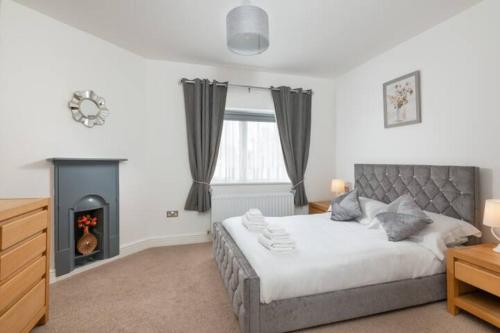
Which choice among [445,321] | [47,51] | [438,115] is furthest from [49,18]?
[445,321]

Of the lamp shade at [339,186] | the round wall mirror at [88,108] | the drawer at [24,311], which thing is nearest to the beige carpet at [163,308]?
the drawer at [24,311]

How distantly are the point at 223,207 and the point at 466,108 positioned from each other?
324cm

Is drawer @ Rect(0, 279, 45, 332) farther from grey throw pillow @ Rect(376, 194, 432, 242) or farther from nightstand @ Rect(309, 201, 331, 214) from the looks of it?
nightstand @ Rect(309, 201, 331, 214)

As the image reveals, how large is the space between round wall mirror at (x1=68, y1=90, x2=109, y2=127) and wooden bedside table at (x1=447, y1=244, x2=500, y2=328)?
4013mm

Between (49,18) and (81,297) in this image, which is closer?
(81,297)

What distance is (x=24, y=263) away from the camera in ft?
5.55

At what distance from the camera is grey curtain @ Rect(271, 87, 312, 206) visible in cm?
422

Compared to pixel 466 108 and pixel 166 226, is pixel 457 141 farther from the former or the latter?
pixel 166 226

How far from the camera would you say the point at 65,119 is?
2.84 metres

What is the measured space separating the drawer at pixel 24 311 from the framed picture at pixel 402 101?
4094mm

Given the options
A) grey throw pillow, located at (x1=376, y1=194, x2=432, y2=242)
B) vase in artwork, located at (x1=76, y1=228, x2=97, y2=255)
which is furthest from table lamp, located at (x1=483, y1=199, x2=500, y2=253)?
vase in artwork, located at (x1=76, y1=228, x2=97, y2=255)

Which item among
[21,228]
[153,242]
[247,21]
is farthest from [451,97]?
[153,242]

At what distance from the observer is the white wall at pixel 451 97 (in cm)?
233

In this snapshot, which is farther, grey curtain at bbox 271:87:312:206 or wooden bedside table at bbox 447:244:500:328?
grey curtain at bbox 271:87:312:206
